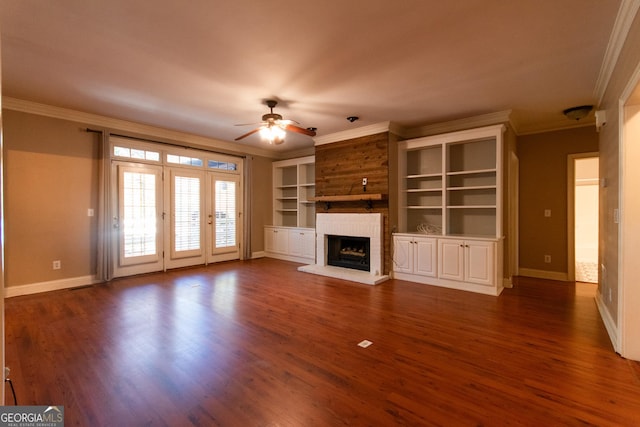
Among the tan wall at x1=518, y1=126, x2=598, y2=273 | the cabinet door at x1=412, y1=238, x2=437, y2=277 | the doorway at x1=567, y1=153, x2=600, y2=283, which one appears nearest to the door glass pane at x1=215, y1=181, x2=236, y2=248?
the cabinet door at x1=412, y1=238, x2=437, y2=277

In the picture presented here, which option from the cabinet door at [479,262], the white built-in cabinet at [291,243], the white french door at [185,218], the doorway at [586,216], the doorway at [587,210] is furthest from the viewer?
the doorway at [587,210]

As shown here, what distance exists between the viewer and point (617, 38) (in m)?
2.61

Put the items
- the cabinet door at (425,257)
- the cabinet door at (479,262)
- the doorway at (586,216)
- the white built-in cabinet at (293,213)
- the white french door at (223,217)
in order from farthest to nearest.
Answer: the white built-in cabinet at (293,213) < the white french door at (223,217) < the doorway at (586,216) < the cabinet door at (425,257) < the cabinet door at (479,262)

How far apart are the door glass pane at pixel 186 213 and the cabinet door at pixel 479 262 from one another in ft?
17.1

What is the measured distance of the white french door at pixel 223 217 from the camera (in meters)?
6.71

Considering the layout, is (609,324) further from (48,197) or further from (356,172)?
(48,197)

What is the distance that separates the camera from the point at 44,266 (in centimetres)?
456

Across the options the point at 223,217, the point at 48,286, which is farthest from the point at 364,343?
the point at 223,217

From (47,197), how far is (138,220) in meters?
1.30

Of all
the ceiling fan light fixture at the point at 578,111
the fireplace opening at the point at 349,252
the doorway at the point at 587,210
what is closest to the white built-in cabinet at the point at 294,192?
the fireplace opening at the point at 349,252

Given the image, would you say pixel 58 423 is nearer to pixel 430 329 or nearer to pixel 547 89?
pixel 430 329

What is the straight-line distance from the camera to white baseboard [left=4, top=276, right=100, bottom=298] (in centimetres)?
429

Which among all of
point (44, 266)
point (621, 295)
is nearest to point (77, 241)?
point (44, 266)

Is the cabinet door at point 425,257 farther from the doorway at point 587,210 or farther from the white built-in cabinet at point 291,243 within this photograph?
the doorway at point 587,210
